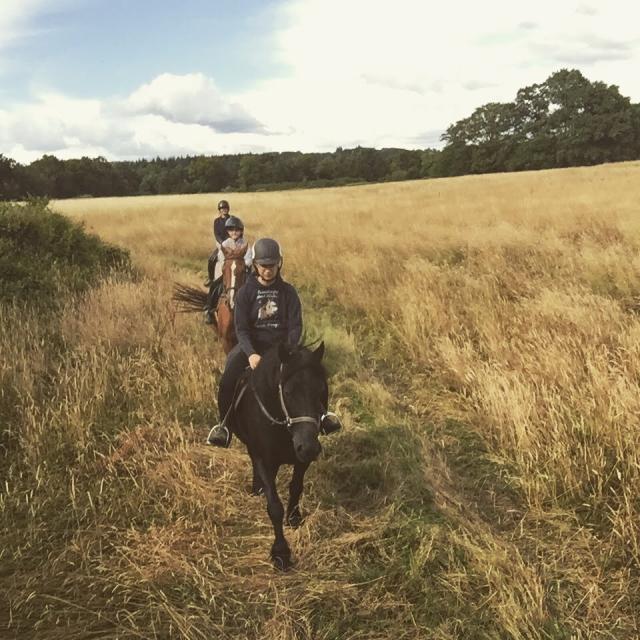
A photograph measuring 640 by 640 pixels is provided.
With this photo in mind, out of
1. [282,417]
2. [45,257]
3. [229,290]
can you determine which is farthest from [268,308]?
[45,257]

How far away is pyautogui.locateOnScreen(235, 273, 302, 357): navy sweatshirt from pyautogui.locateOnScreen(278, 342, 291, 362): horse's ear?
0.77 m

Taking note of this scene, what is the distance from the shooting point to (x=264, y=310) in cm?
404

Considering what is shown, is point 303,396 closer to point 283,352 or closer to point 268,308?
point 283,352

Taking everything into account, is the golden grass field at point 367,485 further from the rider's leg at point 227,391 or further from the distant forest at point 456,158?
the distant forest at point 456,158

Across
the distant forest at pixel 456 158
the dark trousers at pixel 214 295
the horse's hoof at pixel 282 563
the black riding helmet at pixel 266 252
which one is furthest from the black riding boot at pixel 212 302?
the distant forest at pixel 456 158

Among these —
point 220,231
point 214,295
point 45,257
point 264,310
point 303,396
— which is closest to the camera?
point 303,396

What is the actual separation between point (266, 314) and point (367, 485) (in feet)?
6.19

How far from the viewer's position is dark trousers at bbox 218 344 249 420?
420cm

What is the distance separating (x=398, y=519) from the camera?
155 inches

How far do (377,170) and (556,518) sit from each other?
9900cm

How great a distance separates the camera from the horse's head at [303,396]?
303cm

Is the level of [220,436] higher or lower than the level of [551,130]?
lower

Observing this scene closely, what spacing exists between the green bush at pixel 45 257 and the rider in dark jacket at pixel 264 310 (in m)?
6.17

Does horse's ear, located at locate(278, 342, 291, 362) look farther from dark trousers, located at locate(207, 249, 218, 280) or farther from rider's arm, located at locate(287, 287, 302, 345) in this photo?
dark trousers, located at locate(207, 249, 218, 280)
